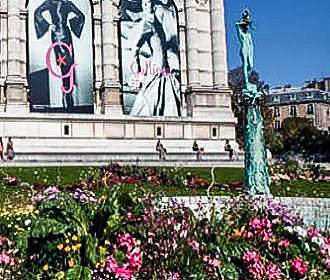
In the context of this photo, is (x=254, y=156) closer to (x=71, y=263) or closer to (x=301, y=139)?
(x=71, y=263)

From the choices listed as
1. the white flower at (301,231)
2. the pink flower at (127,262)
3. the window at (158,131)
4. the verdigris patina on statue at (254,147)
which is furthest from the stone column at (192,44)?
the pink flower at (127,262)

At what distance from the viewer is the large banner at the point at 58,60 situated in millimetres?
34500

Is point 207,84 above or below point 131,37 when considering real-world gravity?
below

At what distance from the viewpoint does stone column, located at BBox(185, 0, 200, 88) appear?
131 feet

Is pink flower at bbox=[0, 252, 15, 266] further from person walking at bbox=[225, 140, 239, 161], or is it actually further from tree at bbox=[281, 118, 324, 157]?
tree at bbox=[281, 118, 324, 157]

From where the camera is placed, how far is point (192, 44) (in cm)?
4031

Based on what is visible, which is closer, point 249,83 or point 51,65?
point 249,83

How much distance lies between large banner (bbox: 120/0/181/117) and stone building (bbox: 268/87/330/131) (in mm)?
77467

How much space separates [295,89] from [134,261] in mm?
120243

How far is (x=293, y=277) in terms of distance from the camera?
577 cm

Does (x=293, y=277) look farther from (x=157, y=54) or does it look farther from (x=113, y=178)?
(x=157, y=54)

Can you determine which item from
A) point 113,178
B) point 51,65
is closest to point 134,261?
point 113,178

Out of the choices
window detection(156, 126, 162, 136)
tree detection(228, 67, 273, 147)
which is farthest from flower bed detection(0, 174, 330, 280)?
tree detection(228, 67, 273, 147)

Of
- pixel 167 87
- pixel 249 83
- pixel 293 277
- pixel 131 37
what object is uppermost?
pixel 131 37
